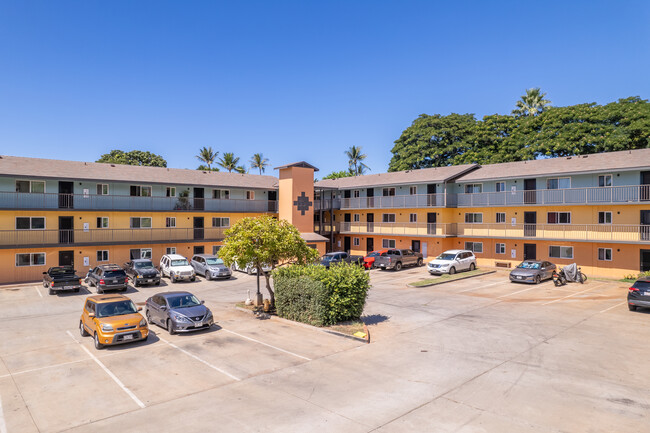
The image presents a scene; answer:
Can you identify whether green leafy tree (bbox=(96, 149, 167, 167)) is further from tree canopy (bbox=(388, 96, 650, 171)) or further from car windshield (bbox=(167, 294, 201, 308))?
car windshield (bbox=(167, 294, 201, 308))

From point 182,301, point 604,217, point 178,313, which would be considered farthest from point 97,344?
point 604,217

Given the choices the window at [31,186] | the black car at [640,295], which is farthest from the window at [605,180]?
the window at [31,186]

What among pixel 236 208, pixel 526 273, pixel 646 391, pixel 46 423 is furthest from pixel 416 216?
pixel 46 423

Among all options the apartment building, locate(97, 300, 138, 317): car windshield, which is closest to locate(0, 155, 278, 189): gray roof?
the apartment building

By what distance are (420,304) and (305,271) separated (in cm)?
741

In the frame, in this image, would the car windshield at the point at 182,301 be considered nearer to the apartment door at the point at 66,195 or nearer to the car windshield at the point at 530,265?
the apartment door at the point at 66,195

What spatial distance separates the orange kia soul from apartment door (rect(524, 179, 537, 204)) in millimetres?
30440

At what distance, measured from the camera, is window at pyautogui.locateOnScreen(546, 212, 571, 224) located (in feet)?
106

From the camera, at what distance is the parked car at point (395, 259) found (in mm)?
35312

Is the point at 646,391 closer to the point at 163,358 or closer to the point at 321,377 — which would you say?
the point at 321,377

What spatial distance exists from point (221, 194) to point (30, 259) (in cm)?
1645

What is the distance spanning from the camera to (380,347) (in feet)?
48.5

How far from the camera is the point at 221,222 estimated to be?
132 feet

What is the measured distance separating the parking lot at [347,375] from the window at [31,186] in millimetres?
14166
